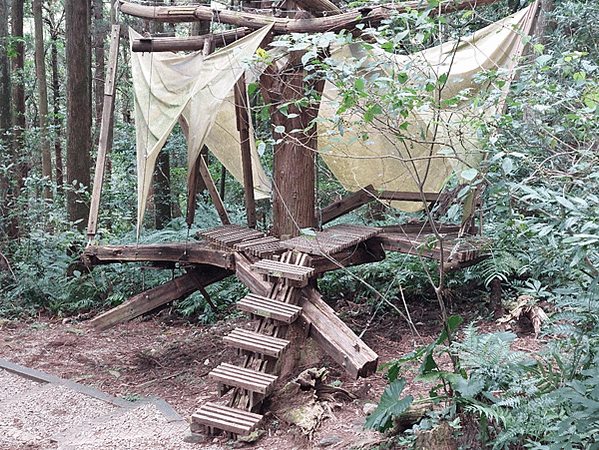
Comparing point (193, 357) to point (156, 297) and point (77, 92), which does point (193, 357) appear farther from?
point (77, 92)

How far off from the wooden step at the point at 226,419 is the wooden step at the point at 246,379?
7.9 inches

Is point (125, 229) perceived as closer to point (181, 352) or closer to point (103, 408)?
point (181, 352)

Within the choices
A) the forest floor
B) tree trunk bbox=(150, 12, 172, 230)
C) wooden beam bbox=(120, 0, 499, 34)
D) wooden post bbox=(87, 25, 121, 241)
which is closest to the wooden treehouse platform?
the forest floor

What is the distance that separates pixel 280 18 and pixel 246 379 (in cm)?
394

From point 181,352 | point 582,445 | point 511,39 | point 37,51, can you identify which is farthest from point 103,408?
point 37,51

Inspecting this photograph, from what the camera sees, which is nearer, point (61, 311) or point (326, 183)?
point (61, 311)

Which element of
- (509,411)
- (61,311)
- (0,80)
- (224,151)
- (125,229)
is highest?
(0,80)

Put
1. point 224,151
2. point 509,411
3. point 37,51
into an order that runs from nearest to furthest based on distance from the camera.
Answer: point 509,411 < point 224,151 < point 37,51

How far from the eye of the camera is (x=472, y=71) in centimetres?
607

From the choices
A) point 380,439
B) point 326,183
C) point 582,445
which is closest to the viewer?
point 582,445

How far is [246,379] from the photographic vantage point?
4.50 m

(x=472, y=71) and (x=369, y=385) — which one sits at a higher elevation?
(x=472, y=71)

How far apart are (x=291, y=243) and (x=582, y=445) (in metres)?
3.54

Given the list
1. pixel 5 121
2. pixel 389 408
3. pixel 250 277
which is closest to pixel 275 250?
pixel 250 277
